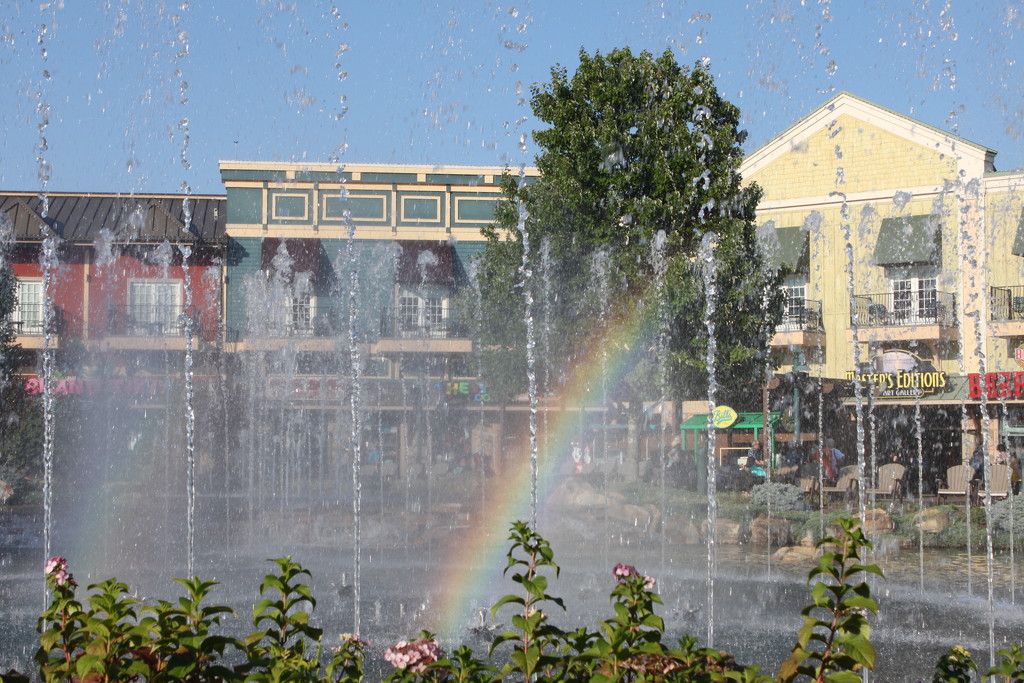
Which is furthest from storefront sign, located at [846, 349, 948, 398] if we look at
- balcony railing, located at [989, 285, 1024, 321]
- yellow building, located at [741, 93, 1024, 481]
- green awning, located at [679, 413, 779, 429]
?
green awning, located at [679, 413, 779, 429]

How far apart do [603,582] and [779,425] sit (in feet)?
49.6

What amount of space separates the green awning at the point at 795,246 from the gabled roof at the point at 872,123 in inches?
94.1

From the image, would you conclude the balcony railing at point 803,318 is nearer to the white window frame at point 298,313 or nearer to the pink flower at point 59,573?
the white window frame at point 298,313

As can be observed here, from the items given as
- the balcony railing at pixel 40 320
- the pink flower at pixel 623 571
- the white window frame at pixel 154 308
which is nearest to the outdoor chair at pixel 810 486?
the pink flower at pixel 623 571

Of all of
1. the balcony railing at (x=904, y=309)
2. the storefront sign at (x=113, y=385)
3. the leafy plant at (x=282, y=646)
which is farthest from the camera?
the storefront sign at (x=113, y=385)

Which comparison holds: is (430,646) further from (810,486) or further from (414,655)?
(810,486)

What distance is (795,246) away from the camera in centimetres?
2955

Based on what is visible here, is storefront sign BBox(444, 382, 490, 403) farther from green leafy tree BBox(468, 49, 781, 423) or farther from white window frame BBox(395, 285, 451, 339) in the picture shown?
green leafy tree BBox(468, 49, 781, 423)

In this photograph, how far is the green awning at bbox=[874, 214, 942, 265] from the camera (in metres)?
27.8

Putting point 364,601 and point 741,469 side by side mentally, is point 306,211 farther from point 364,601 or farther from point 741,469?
point 364,601

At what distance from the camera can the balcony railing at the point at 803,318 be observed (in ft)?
98.5

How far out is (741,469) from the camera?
936 inches

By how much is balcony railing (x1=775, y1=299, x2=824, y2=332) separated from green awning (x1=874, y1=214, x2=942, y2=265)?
2533 mm

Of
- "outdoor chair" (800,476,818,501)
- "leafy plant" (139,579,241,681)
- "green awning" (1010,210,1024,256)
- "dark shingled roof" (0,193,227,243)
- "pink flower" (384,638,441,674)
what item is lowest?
"outdoor chair" (800,476,818,501)
